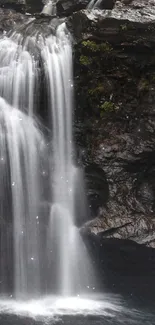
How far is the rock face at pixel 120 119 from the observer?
11.4 metres

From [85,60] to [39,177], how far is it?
390cm

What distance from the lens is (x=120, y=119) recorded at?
11.8m

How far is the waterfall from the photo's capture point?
1052cm

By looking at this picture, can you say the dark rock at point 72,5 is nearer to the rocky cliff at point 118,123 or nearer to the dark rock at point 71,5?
the dark rock at point 71,5

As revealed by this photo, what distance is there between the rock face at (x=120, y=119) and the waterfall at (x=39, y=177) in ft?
1.78

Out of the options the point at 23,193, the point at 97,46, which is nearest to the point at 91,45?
the point at 97,46

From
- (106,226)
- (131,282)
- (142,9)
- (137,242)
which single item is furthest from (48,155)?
(142,9)

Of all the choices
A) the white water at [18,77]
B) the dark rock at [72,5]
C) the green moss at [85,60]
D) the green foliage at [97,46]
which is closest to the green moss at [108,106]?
the green moss at [85,60]

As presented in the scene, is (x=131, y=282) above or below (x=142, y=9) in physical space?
below

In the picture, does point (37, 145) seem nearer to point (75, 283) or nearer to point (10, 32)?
point (75, 283)

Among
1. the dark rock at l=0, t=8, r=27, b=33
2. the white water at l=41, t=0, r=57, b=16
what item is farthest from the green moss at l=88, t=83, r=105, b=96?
the white water at l=41, t=0, r=57, b=16

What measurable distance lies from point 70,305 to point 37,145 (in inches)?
175

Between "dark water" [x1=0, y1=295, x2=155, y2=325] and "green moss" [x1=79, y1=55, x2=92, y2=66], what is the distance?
22.6 ft

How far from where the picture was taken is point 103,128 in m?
11.8
